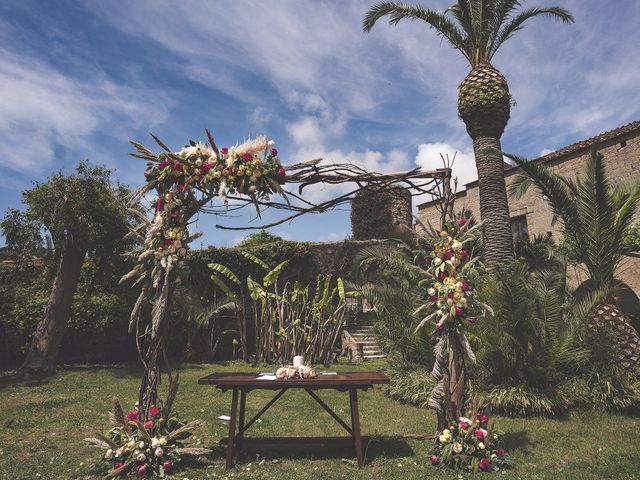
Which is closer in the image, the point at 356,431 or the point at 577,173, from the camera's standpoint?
the point at 356,431

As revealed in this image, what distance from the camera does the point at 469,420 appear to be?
481 centimetres

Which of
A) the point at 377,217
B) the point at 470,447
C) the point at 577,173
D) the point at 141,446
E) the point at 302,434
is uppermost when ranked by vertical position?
the point at 377,217

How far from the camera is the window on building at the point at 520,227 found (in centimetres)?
1559

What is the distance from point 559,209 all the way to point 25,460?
8.90m

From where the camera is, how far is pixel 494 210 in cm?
978

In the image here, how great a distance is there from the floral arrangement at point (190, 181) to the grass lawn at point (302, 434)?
2301 millimetres

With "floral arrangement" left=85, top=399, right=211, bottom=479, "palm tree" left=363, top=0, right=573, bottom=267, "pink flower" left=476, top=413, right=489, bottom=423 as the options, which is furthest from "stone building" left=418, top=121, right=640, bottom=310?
"floral arrangement" left=85, top=399, right=211, bottom=479

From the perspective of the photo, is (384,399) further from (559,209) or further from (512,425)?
(559,209)

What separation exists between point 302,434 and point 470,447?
231cm

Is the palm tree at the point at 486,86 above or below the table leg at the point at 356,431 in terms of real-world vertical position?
above

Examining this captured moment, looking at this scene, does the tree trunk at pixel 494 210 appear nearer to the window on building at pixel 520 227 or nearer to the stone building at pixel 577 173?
the stone building at pixel 577 173

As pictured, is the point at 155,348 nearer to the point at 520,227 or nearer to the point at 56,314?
the point at 56,314

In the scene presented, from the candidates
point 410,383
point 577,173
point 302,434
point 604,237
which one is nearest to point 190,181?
point 302,434

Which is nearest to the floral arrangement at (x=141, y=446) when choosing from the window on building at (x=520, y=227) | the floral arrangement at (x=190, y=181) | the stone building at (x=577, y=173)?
the floral arrangement at (x=190, y=181)
